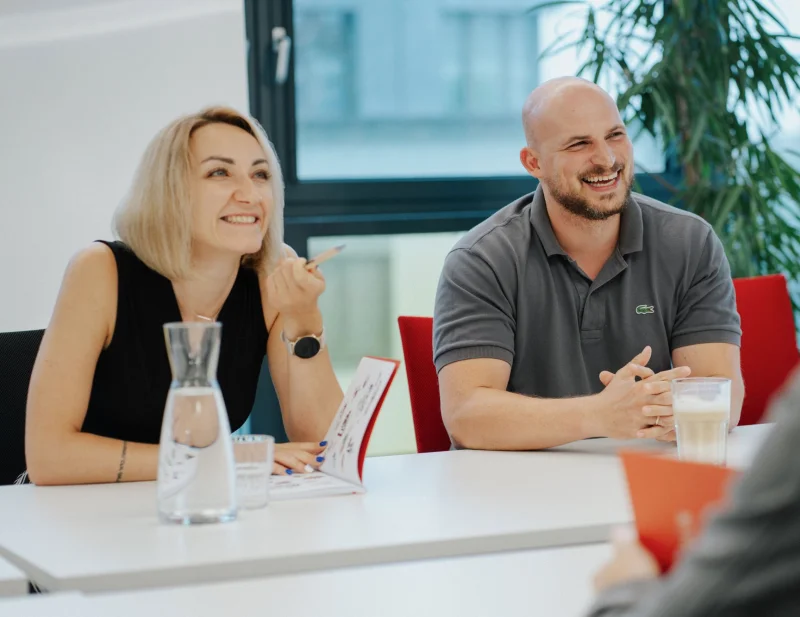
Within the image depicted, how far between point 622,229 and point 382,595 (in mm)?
1494

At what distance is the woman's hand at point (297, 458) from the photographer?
1.77 meters

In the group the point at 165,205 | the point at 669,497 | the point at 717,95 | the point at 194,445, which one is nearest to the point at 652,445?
the point at 194,445

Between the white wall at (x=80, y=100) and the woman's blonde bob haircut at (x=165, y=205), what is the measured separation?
1.32m

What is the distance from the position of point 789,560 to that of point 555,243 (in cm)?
184

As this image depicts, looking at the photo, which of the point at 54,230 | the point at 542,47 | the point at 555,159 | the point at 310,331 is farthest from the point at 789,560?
the point at 542,47

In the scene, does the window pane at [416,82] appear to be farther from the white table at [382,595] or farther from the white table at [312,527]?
the white table at [382,595]

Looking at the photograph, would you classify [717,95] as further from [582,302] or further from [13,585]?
[13,585]

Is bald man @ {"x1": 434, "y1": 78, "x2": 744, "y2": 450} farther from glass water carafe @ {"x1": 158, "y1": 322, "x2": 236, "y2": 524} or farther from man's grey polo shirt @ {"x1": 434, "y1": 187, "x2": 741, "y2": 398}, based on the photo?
glass water carafe @ {"x1": 158, "y1": 322, "x2": 236, "y2": 524}

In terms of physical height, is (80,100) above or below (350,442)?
above

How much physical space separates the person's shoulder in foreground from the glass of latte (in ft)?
3.42

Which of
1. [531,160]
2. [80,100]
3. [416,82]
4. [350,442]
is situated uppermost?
[416,82]

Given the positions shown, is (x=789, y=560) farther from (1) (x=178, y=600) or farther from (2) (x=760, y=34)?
(2) (x=760, y=34)

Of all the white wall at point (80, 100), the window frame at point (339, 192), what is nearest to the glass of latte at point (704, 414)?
the white wall at point (80, 100)

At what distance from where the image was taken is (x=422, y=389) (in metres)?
2.37
